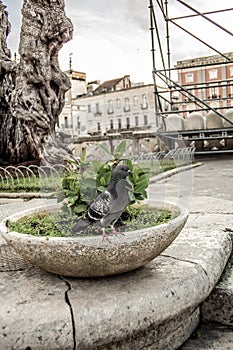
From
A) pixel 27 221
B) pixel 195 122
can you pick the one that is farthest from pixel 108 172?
pixel 195 122

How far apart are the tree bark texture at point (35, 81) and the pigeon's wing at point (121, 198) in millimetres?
6134

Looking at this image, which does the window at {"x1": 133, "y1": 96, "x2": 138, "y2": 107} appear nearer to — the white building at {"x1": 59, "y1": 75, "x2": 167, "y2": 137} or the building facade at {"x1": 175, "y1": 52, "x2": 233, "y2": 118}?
the white building at {"x1": 59, "y1": 75, "x2": 167, "y2": 137}

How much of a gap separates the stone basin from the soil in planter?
77mm

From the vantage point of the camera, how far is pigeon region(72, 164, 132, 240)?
1.40 meters

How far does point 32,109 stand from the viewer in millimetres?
7461

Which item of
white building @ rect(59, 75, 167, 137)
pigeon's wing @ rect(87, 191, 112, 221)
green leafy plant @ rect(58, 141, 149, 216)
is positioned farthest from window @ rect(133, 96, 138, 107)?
pigeon's wing @ rect(87, 191, 112, 221)

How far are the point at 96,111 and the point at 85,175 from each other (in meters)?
0.35

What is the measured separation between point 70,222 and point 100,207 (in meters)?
0.22

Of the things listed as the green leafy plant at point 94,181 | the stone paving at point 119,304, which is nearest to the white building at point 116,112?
the green leafy plant at point 94,181

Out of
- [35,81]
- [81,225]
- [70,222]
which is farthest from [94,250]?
[35,81]

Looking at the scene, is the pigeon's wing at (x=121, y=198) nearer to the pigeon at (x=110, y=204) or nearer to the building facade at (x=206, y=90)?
the pigeon at (x=110, y=204)

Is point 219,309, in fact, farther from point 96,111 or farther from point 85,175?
point 96,111

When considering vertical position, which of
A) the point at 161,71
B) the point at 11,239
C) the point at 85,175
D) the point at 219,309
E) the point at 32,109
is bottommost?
the point at 219,309

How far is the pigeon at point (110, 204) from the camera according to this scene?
140 centimetres
